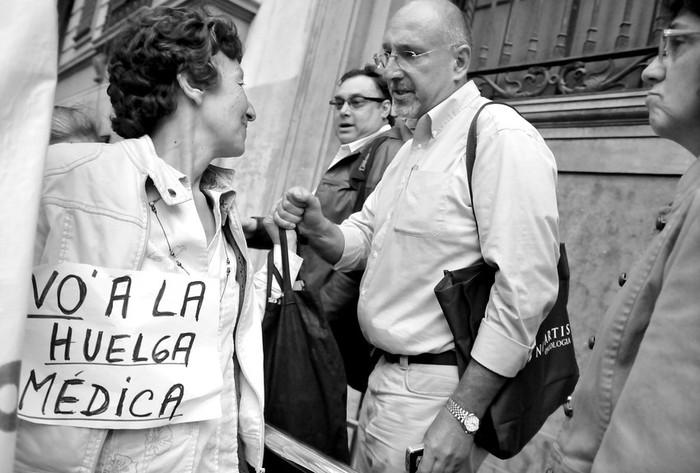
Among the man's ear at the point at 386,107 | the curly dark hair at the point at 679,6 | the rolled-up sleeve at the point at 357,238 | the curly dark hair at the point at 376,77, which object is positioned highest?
the curly dark hair at the point at 376,77

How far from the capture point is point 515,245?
1.75 meters

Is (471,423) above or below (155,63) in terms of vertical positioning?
below

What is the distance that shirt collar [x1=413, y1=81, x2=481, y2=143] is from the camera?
7.03 ft

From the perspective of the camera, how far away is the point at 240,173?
5.60 meters

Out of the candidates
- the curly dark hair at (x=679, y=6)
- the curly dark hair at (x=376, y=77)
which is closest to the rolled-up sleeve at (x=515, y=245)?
the curly dark hair at (x=679, y=6)

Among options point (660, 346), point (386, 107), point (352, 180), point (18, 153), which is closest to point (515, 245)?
point (660, 346)

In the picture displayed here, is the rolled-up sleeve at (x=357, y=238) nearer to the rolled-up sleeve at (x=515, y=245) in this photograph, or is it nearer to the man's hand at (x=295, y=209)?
the man's hand at (x=295, y=209)

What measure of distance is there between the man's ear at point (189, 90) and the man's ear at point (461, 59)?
93 cm

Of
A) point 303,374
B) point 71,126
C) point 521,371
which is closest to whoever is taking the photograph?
point 521,371

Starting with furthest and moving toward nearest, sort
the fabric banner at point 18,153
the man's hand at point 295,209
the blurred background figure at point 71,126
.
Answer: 1. the blurred background figure at point 71,126
2. the man's hand at point 295,209
3. the fabric banner at point 18,153

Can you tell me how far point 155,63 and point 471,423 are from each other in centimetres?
127

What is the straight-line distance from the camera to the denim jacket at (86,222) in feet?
4.44

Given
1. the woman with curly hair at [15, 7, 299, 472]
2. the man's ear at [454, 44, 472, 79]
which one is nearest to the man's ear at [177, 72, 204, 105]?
the woman with curly hair at [15, 7, 299, 472]

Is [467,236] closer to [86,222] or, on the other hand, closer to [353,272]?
[353,272]
